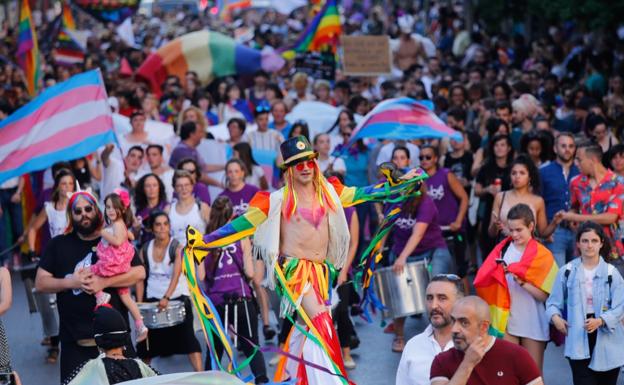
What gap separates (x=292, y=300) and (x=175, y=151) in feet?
18.4

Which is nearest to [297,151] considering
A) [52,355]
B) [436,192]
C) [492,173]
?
[436,192]

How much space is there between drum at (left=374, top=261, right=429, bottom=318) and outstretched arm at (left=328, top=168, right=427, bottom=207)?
1.96 m

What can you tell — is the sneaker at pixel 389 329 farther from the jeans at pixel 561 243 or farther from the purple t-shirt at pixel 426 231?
the jeans at pixel 561 243

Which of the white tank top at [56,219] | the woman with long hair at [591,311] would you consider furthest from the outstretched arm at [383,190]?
the white tank top at [56,219]

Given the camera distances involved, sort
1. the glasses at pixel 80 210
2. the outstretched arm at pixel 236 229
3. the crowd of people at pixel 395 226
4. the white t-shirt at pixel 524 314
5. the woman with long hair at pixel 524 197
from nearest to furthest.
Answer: the outstretched arm at pixel 236 229, the crowd of people at pixel 395 226, the glasses at pixel 80 210, the white t-shirt at pixel 524 314, the woman with long hair at pixel 524 197

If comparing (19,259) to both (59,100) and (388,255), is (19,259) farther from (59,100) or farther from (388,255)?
(388,255)

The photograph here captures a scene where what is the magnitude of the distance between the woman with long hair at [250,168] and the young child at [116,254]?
395 centimetres

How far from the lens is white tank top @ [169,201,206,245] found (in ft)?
35.0

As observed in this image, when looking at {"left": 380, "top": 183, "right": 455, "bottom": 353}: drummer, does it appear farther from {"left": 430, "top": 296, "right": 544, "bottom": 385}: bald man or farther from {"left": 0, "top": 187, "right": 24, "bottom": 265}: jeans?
{"left": 0, "top": 187, "right": 24, "bottom": 265}: jeans

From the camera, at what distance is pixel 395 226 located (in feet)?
36.5

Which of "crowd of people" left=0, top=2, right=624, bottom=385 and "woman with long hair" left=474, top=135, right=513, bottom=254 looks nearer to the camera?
"crowd of people" left=0, top=2, right=624, bottom=385

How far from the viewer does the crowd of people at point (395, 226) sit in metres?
8.46

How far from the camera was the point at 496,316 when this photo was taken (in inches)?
355

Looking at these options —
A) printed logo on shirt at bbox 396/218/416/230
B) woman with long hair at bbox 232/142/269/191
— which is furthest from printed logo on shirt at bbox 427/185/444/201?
woman with long hair at bbox 232/142/269/191
